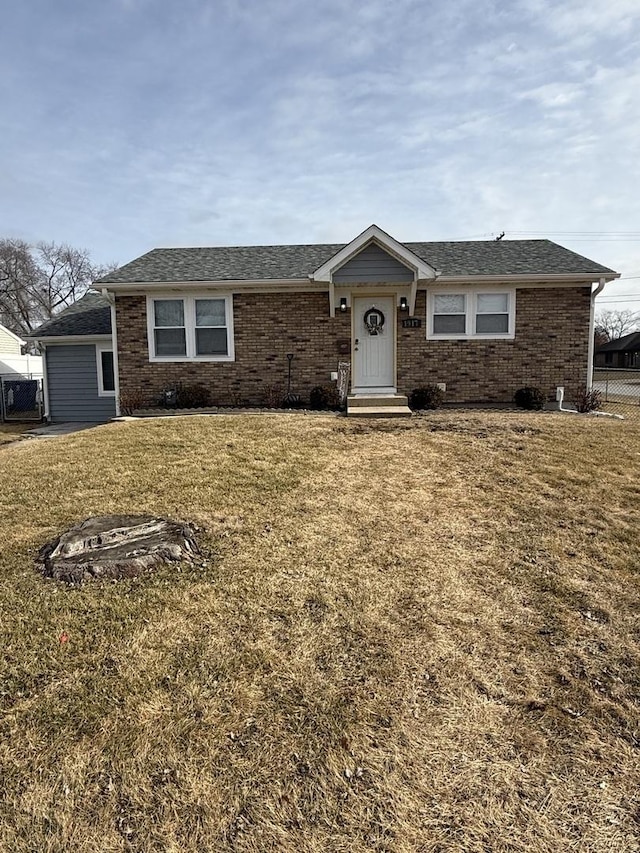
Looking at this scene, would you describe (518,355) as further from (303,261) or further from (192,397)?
(192,397)

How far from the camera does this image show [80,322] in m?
16.2

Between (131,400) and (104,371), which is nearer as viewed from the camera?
(131,400)

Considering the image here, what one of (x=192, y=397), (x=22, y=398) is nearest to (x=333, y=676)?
(x=192, y=397)

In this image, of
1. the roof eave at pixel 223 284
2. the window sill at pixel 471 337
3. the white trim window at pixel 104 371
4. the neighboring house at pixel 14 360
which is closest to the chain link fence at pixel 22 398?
the white trim window at pixel 104 371

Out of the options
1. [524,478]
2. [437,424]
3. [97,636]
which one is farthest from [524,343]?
[97,636]

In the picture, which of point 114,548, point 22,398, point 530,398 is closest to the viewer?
point 114,548

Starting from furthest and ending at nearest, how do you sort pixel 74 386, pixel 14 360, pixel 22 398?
1. pixel 14 360
2. pixel 22 398
3. pixel 74 386

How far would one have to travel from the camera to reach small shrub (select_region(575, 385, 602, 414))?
12023 millimetres

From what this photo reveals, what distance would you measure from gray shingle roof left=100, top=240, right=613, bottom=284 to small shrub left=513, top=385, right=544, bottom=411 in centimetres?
260

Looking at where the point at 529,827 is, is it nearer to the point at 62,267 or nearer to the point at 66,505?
the point at 66,505

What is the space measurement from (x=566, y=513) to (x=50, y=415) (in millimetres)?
15048

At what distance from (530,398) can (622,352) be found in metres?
54.3

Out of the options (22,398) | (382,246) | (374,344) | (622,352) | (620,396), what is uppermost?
(382,246)

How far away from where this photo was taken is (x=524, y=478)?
6.21 meters
